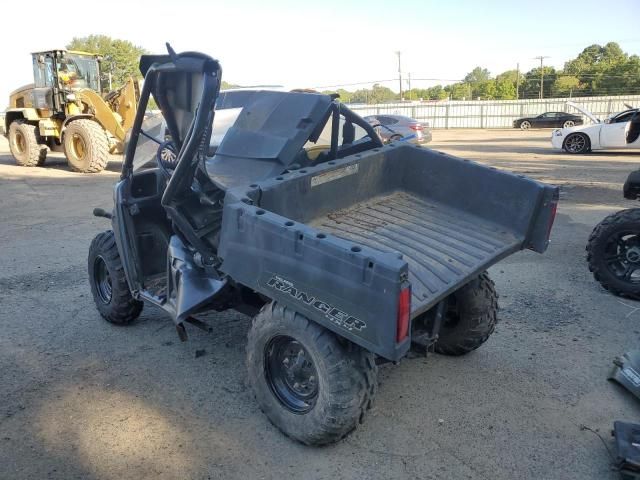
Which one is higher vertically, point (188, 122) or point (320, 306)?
point (188, 122)

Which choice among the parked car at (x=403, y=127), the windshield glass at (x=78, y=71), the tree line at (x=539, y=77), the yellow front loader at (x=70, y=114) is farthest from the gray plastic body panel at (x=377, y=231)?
the tree line at (x=539, y=77)

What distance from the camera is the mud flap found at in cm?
346

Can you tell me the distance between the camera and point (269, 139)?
3615mm

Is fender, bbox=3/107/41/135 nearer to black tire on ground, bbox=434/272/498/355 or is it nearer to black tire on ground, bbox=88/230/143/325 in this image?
black tire on ground, bbox=88/230/143/325

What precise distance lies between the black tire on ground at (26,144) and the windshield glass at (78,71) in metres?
2.00

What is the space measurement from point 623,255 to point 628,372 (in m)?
2.21

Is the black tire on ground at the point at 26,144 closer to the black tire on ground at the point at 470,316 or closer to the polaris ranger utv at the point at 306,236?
the polaris ranger utv at the point at 306,236

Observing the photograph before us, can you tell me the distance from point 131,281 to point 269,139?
162cm

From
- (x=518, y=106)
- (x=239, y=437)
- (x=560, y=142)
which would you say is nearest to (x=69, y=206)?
(x=239, y=437)

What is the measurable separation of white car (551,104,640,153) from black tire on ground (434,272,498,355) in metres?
14.4

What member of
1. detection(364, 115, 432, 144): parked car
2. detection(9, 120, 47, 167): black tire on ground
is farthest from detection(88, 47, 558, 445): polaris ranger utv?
detection(364, 115, 432, 144): parked car

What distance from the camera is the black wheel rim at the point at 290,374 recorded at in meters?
3.03

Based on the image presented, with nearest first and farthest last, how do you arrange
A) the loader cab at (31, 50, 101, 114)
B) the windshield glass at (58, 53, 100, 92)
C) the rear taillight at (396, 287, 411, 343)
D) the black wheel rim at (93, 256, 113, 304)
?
1. the rear taillight at (396, 287, 411, 343)
2. the black wheel rim at (93, 256, 113, 304)
3. the loader cab at (31, 50, 101, 114)
4. the windshield glass at (58, 53, 100, 92)

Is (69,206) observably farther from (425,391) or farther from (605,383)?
(605,383)
